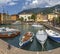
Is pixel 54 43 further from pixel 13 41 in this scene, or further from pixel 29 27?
pixel 13 41

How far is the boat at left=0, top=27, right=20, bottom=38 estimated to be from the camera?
398 cm

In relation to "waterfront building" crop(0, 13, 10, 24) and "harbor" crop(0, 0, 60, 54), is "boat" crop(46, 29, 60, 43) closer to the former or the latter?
"harbor" crop(0, 0, 60, 54)

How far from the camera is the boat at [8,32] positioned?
3979mm

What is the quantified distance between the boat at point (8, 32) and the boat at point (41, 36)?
51cm

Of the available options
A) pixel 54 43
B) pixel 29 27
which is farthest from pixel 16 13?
pixel 54 43

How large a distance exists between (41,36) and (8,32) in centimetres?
84

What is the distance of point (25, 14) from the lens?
13.7ft

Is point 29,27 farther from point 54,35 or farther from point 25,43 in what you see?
point 54,35

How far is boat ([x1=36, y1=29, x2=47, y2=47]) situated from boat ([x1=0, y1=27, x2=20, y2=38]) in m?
0.51

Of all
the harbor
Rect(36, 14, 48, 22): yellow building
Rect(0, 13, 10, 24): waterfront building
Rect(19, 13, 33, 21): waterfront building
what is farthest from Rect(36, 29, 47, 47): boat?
Rect(0, 13, 10, 24): waterfront building

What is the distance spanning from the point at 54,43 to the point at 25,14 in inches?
42.1

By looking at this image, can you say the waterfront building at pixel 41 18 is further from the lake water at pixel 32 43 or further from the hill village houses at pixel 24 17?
the lake water at pixel 32 43

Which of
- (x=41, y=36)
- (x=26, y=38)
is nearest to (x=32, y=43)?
(x=26, y=38)

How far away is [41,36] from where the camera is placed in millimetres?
3963
